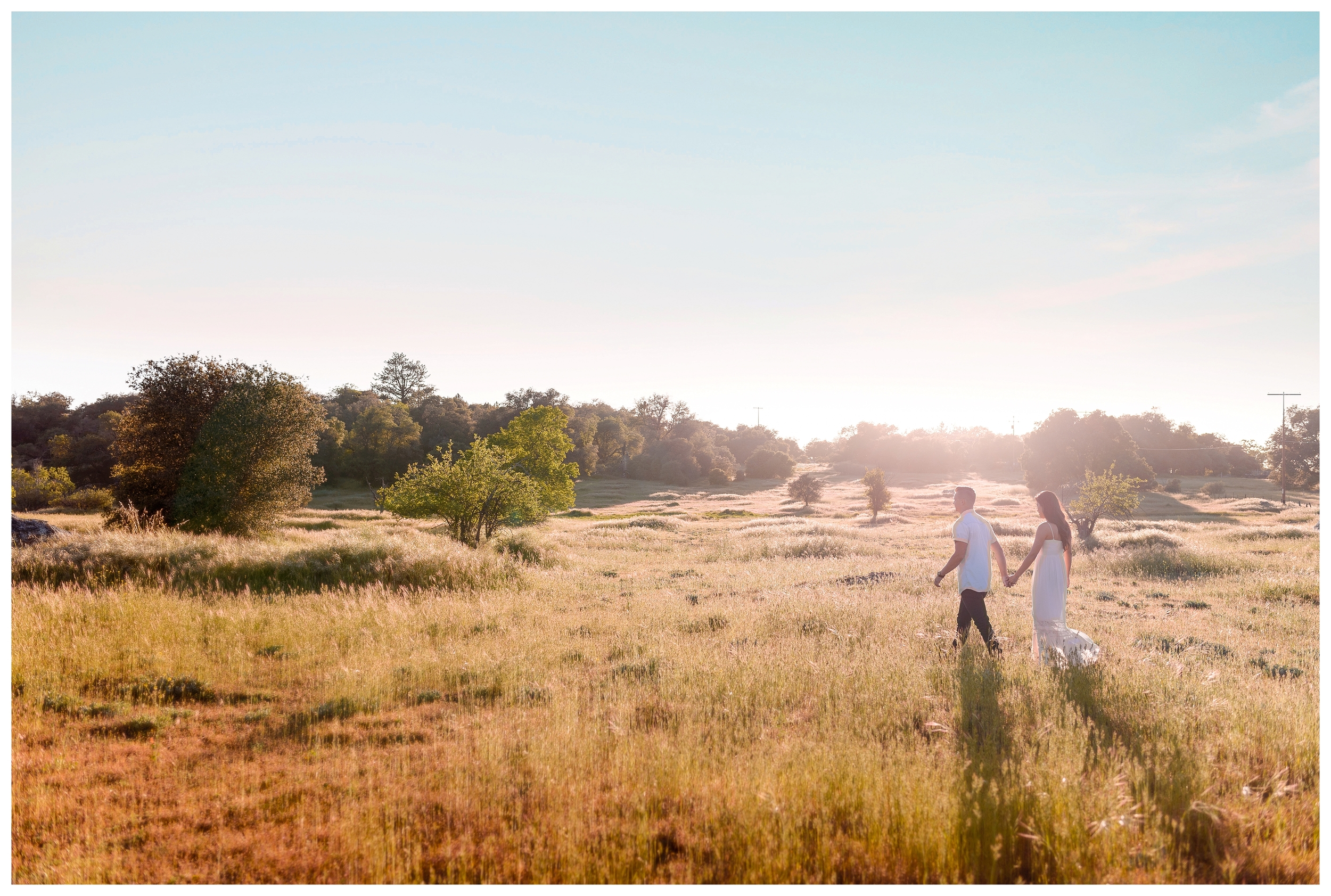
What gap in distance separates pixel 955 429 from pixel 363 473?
375 ft

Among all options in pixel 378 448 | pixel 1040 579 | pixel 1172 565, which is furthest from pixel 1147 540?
pixel 378 448

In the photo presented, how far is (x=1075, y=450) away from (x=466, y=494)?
2377 inches

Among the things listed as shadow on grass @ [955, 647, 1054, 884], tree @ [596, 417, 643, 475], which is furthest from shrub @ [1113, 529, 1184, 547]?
tree @ [596, 417, 643, 475]

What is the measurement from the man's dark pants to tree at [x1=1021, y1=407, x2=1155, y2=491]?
191ft

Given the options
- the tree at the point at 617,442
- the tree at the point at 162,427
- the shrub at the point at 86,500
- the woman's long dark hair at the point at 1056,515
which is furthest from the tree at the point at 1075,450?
the shrub at the point at 86,500

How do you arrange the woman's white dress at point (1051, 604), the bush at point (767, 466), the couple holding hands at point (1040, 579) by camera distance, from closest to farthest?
the couple holding hands at point (1040, 579) → the woman's white dress at point (1051, 604) → the bush at point (767, 466)

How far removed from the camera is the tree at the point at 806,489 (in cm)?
6094

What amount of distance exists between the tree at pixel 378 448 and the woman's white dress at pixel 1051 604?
67599 millimetres

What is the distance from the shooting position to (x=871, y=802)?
4.20 meters

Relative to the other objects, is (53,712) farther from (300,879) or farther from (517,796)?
(517,796)

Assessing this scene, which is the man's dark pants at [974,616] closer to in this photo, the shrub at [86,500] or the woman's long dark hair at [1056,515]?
the woman's long dark hair at [1056,515]

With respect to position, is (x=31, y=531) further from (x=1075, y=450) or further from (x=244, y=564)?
(x=1075, y=450)

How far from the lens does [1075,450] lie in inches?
2339

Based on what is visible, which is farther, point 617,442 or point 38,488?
point 617,442
